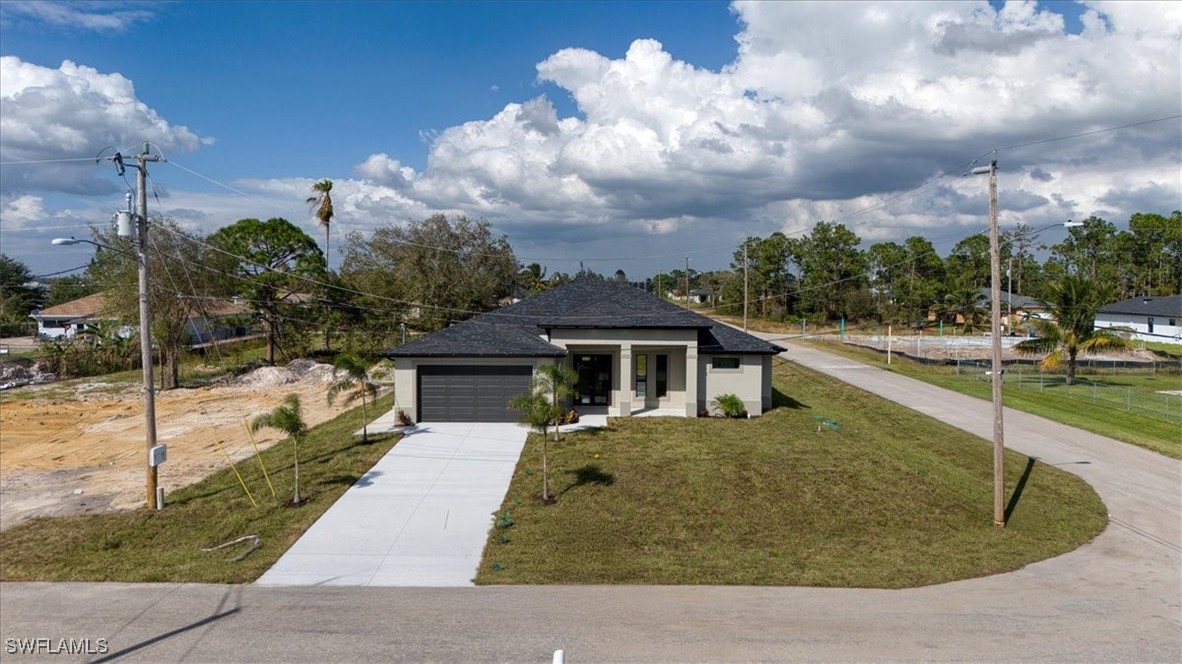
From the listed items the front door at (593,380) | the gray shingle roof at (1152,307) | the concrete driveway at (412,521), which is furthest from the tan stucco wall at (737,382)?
the gray shingle roof at (1152,307)

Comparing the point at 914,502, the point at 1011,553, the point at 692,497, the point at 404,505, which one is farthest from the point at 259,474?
the point at 1011,553

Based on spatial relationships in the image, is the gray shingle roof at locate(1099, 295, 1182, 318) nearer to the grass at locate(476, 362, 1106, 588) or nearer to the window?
the window

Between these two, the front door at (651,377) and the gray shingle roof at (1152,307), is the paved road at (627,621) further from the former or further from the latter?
the gray shingle roof at (1152,307)

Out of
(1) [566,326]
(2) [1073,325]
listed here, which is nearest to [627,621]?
(1) [566,326]

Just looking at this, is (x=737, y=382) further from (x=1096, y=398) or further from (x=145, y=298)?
(x=1096, y=398)

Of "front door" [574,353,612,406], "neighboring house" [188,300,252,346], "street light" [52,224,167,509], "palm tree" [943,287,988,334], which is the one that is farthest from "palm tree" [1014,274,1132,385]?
"neighboring house" [188,300,252,346]
